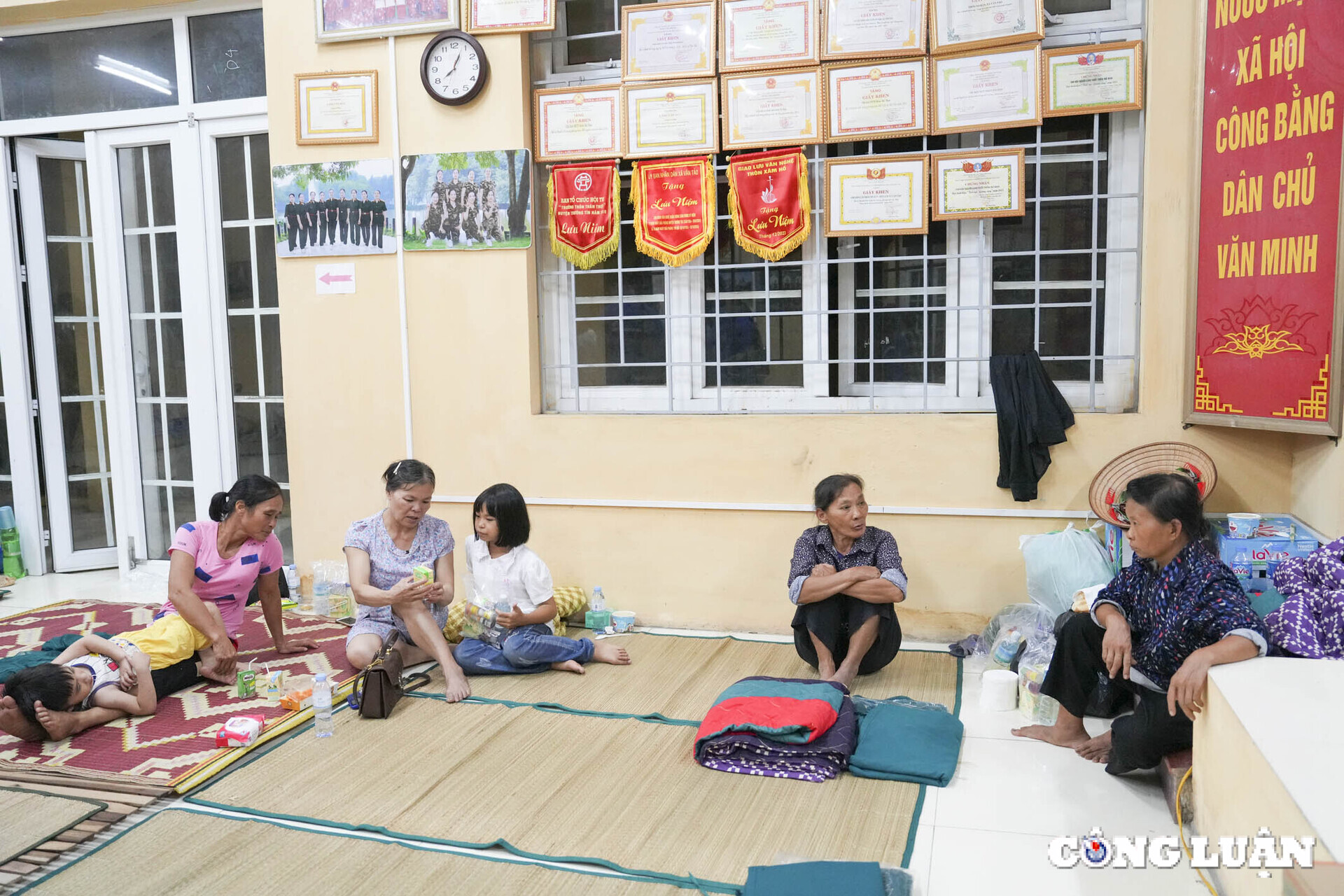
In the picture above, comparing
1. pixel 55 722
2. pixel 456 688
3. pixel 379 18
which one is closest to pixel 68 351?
pixel 379 18

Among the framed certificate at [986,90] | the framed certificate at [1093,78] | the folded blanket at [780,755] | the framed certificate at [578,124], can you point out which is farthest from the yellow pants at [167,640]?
the framed certificate at [1093,78]

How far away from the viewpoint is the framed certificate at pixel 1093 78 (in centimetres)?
384

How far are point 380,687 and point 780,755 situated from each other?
4.60 feet

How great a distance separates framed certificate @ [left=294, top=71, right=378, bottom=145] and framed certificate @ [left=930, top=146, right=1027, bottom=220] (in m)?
2.60

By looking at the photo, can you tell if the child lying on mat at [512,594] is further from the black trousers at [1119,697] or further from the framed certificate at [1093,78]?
the framed certificate at [1093,78]

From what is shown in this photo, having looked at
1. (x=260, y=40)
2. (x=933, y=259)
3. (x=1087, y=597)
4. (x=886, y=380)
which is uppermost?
(x=260, y=40)

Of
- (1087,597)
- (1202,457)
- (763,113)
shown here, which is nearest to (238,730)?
(1087,597)

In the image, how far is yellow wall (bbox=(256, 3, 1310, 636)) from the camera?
3.84 m

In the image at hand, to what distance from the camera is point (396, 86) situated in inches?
183

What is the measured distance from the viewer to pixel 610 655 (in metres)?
3.95

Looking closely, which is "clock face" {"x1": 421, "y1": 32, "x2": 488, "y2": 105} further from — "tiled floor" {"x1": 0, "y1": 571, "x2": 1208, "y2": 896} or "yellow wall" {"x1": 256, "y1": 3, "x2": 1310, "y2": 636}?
"tiled floor" {"x1": 0, "y1": 571, "x2": 1208, "y2": 896}

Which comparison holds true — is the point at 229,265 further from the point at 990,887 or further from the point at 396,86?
the point at 990,887

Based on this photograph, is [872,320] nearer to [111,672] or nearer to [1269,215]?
[1269,215]

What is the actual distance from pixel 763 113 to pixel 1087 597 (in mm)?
2393
